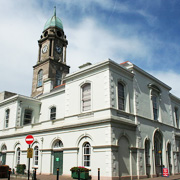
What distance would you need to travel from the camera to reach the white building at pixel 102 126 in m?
16.3

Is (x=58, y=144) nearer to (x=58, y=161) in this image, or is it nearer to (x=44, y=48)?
(x=58, y=161)

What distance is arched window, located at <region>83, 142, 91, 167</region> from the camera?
55.3 feet

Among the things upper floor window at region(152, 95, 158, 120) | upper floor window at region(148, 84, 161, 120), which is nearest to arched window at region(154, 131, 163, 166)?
upper floor window at region(152, 95, 158, 120)

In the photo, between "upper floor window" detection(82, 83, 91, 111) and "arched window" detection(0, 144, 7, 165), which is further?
"arched window" detection(0, 144, 7, 165)

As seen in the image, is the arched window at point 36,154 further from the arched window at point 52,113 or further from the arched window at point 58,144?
the arched window at point 52,113

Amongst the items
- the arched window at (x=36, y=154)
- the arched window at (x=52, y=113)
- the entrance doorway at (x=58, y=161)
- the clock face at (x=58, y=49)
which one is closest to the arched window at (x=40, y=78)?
the clock face at (x=58, y=49)

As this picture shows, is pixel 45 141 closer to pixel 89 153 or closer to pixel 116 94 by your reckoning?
pixel 89 153

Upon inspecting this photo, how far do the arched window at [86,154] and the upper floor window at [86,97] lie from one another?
3.13 metres

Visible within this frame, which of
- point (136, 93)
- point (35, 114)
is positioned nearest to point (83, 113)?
point (136, 93)

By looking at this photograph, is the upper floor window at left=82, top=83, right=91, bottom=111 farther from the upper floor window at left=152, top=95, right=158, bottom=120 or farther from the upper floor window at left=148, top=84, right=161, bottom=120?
the upper floor window at left=152, top=95, right=158, bottom=120

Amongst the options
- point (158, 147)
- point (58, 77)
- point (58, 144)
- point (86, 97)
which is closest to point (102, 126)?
point (86, 97)

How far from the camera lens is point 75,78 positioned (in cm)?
2023

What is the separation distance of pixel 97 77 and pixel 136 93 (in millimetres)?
4297

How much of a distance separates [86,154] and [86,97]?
16.0ft
